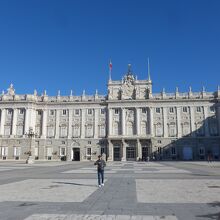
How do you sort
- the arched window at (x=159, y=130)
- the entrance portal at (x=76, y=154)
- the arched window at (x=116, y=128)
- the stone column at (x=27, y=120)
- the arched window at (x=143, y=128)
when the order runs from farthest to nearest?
1. the entrance portal at (x=76, y=154)
2. the stone column at (x=27, y=120)
3. the arched window at (x=116, y=128)
4. the arched window at (x=143, y=128)
5. the arched window at (x=159, y=130)

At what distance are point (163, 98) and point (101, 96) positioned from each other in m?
17.9

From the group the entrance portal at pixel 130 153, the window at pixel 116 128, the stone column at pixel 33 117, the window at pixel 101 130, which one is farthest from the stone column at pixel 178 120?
the stone column at pixel 33 117

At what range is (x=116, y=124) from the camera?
247ft

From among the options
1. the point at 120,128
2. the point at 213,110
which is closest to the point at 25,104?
the point at 120,128

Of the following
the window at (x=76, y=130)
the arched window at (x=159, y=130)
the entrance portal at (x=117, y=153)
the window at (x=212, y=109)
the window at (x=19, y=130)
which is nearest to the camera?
the window at (x=212, y=109)

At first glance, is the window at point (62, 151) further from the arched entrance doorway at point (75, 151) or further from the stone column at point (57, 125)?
the stone column at point (57, 125)

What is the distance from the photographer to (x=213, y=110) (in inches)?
2837

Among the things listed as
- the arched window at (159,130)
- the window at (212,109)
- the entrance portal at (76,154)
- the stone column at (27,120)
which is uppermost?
the window at (212,109)

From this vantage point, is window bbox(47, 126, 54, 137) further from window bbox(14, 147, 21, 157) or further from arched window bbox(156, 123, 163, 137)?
arched window bbox(156, 123, 163, 137)

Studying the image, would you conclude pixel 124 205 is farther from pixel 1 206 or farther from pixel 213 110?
pixel 213 110

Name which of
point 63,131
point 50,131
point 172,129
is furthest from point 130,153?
point 50,131

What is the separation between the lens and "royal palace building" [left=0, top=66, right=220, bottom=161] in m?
71.6

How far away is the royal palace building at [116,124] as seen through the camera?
235 feet

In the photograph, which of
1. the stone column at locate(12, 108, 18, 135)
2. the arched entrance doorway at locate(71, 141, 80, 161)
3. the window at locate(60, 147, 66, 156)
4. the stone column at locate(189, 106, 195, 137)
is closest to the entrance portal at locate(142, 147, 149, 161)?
the stone column at locate(189, 106, 195, 137)
